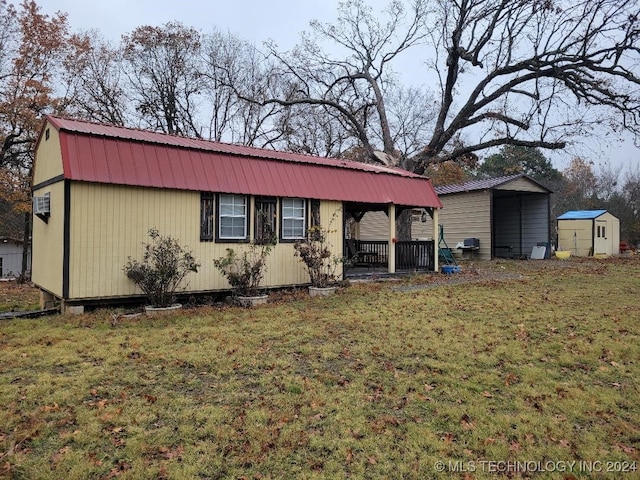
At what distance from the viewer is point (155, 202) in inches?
315

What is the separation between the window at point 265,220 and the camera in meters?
9.38

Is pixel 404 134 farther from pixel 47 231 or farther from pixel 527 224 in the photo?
pixel 47 231

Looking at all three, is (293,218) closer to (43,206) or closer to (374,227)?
(43,206)

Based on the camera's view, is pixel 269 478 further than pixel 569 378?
No

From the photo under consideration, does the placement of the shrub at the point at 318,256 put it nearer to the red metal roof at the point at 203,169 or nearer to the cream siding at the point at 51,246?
the red metal roof at the point at 203,169

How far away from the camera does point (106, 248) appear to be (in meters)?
7.48

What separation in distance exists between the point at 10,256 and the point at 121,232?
1599 cm

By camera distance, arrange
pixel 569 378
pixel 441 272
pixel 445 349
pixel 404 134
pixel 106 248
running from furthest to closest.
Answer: pixel 404 134 < pixel 441 272 < pixel 106 248 < pixel 445 349 < pixel 569 378

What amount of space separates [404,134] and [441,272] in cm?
1667

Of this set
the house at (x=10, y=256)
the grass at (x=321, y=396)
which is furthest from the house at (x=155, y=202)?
the house at (x=10, y=256)

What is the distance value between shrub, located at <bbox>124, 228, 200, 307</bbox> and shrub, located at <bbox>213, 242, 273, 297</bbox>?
2.22ft

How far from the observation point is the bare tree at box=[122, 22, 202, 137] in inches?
849

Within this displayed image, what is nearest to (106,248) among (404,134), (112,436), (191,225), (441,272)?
(191,225)

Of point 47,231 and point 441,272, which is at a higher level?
point 47,231
